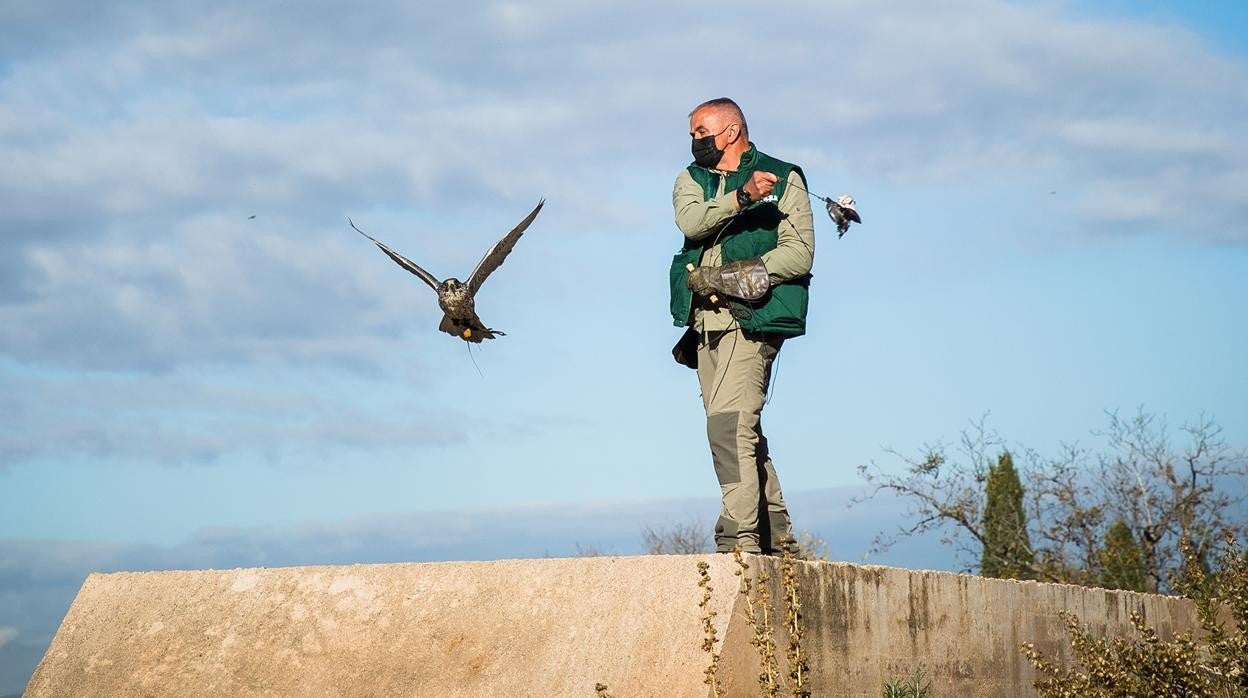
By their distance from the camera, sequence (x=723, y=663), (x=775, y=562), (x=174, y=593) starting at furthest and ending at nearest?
(x=174, y=593)
(x=775, y=562)
(x=723, y=663)

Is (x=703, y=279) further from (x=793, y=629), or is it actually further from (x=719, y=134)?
(x=793, y=629)

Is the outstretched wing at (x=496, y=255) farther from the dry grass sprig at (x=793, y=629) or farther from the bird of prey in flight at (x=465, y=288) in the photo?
the dry grass sprig at (x=793, y=629)

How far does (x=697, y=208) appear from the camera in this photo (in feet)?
19.5

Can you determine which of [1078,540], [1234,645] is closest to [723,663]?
[1234,645]

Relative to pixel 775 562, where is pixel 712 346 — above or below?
above

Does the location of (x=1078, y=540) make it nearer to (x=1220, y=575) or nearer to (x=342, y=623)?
(x=1220, y=575)

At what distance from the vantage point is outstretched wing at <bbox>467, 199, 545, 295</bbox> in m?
6.44

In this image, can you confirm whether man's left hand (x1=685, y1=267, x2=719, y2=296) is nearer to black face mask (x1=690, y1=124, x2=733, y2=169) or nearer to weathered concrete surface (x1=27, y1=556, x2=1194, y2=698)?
black face mask (x1=690, y1=124, x2=733, y2=169)

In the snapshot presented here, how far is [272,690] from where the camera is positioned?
6082 mm

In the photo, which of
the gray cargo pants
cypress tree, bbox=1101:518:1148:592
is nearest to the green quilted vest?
the gray cargo pants

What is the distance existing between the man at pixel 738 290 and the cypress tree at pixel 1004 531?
38.3ft

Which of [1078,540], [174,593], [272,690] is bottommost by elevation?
[272,690]

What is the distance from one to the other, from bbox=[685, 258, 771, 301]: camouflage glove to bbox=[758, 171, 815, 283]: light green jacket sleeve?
59mm

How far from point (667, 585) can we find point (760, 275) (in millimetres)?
1464
